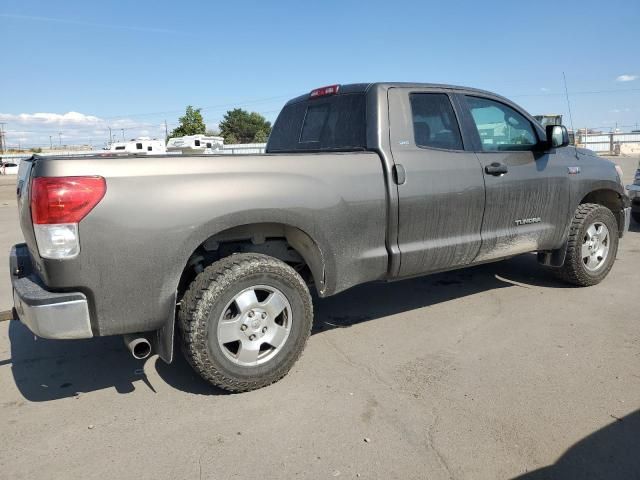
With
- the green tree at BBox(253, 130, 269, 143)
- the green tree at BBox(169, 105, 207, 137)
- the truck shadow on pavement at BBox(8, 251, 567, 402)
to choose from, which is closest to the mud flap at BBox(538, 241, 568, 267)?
the truck shadow on pavement at BBox(8, 251, 567, 402)

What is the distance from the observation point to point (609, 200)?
537 cm

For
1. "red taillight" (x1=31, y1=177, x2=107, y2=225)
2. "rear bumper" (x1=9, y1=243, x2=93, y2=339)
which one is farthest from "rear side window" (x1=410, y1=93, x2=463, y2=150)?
"rear bumper" (x1=9, y1=243, x2=93, y2=339)

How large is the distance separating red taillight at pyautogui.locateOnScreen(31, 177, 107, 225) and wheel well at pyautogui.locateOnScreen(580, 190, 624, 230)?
4.73 metres

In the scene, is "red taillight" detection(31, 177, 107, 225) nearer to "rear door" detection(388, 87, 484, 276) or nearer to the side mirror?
"rear door" detection(388, 87, 484, 276)

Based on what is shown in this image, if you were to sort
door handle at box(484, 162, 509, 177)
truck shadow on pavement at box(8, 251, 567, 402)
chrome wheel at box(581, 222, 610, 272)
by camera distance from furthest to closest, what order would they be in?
1. chrome wheel at box(581, 222, 610, 272)
2. door handle at box(484, 162, 509, 177)
3. truck shadow on pavement at box(8, 251, 567, 402)

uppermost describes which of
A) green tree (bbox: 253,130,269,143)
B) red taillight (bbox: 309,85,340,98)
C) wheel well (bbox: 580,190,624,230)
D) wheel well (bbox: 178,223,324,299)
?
green tree (bbox: 253,130,269,143)

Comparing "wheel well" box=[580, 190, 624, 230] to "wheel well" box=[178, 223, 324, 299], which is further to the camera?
"wheel well" box=[580, 190, 624, 230]

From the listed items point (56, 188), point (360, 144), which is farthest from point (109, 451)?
point (360, 144)

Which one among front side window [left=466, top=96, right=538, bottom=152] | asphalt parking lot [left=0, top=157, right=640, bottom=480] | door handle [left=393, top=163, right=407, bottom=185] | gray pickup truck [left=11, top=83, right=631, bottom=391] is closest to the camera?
asphalt parking lot [left=0, top=157, right=640, bottom=480]

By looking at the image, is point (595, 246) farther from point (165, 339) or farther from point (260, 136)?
point (260, 136)

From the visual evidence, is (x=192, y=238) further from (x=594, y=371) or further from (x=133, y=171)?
(x=594, y=371)

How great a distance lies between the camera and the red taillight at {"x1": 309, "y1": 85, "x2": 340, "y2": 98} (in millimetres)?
4156

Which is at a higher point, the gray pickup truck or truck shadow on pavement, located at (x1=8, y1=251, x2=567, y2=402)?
the gray pickup truck

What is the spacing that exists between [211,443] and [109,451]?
513 mm
